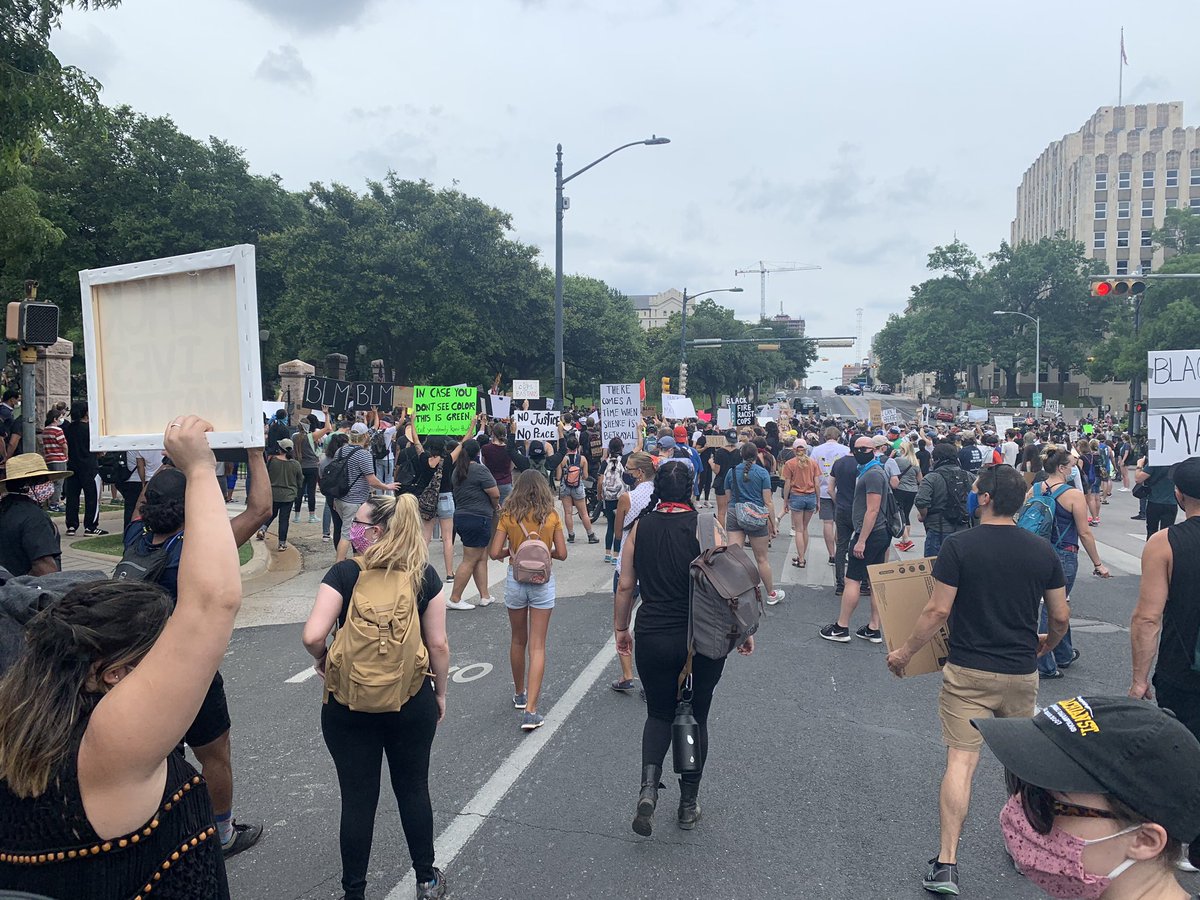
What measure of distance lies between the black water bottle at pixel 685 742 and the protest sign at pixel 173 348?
254 cm

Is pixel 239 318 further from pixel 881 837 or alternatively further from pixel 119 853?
pixel 881 837

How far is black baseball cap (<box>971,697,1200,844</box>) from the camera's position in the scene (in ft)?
5.36

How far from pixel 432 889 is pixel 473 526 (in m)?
4.95

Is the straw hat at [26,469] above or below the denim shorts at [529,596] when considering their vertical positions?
above

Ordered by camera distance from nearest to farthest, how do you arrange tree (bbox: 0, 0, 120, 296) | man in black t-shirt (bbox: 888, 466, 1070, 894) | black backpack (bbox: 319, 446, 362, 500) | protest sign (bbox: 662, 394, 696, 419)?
man in black t-shirt (bbox: 888, 466, 1070, 894)
tree (bbox: 0, 0, 120, 296)
black backpack (bbox: 319, 446, 362, 500)
protest sign (bbox: 662, 394, 696, 419)

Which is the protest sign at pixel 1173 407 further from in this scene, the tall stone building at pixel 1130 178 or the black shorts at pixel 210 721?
the tall stone building at pixel 1130 178

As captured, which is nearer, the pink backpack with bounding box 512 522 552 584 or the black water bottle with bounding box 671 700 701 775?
the black water bottle with bounding box 671 700 701 775

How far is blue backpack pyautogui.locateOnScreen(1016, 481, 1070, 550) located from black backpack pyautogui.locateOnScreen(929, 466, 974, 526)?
3.00 feet

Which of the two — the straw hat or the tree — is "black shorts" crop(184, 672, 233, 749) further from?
the tree

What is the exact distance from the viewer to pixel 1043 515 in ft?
22.2

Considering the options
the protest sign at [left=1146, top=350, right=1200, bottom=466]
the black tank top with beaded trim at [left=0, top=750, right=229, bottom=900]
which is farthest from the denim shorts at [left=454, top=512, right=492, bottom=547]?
the black tank top with beaded trim at [left=0, top=750, right=229, bottom=900]

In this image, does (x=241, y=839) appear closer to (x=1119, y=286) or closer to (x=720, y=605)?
(x=720, y=605)

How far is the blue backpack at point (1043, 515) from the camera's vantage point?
6750 mm

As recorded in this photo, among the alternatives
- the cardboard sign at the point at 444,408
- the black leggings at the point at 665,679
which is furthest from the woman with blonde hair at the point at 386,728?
the cardboard sign at the point at 444,408
